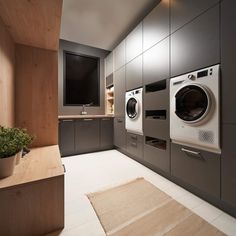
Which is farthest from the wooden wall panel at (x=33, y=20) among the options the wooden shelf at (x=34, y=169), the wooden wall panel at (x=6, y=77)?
the wooden shelf at (x=34, y=169)

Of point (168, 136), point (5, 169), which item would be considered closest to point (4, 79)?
point (5, 169)

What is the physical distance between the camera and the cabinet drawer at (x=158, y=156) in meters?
1.82

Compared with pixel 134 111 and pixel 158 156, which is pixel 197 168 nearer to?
pixel 158 156

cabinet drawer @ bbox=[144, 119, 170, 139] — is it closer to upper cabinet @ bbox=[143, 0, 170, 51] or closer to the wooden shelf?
upper cabinet @ bbox=[143, 0, 170, 51]

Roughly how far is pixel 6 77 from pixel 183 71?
1887 mm

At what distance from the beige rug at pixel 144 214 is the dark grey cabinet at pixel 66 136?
5.05 ft

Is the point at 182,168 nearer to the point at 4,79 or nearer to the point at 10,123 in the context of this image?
the point at 10,123

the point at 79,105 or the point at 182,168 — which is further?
the point at 79,105

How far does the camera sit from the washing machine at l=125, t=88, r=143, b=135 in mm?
2339

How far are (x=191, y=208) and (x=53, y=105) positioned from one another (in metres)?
1.98

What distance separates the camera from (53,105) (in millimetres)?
1959

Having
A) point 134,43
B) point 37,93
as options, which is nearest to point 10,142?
point 37,93

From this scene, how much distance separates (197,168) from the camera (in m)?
1.45

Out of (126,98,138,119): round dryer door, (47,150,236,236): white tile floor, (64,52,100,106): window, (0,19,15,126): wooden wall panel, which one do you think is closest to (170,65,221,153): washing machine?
(47,150,236,236): white tile floor
